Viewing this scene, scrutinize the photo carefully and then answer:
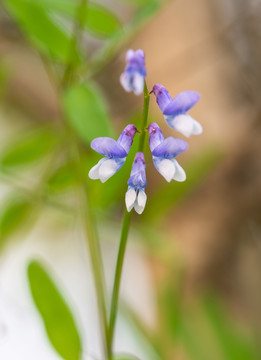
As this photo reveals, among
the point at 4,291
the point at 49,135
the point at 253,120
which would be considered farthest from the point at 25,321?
the point at 253,120

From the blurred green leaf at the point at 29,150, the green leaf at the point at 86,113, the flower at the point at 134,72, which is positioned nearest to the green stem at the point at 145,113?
the flower at the point at 134,72

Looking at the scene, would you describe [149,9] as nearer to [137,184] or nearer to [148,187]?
[137,184]

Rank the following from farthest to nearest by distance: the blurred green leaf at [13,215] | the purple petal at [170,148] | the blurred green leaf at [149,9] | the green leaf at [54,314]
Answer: the blurred green leaf at [13,215]
the blurred green leaf at [149,9]
the green leaf at [54,314]
the purple petal at [170,148]

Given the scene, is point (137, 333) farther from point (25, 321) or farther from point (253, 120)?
point (253, 120)

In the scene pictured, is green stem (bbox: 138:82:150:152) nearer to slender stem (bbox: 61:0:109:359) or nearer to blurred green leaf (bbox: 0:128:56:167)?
slender stem (bbox: 61:0:109:359)

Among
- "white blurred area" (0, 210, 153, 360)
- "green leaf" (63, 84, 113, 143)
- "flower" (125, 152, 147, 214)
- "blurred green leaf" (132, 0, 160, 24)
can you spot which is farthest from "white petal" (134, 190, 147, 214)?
"white blurred area" (0, 210, 153, 360)

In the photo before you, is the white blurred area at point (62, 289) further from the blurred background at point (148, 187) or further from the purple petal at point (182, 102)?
the purple petal at point (182, 102)

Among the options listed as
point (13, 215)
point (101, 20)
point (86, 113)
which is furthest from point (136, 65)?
point (13, 215)
